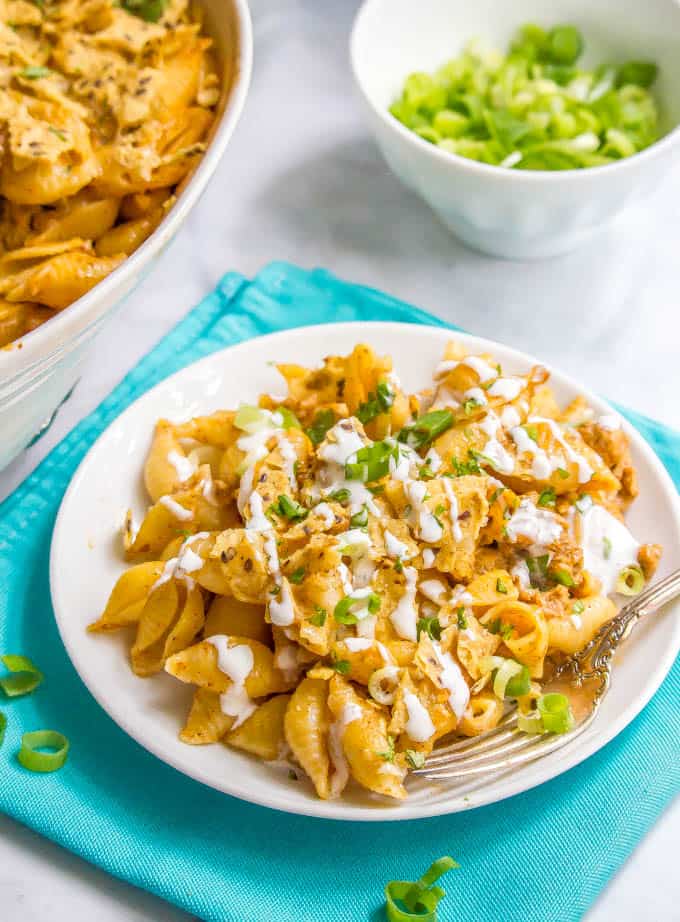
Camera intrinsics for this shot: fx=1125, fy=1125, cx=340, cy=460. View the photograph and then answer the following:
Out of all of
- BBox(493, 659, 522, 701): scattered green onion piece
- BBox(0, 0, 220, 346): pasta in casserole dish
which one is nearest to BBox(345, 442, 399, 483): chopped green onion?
BBox(493, 659, 522, 701): scattered green onion piece

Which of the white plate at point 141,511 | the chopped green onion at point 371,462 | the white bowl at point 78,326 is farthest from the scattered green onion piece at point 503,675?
the white bowl at point 78,326

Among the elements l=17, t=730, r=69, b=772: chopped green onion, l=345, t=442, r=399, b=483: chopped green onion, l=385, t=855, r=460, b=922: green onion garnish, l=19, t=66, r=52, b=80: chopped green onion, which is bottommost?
l=17, t=730, r=69, b=772: chopped green onion

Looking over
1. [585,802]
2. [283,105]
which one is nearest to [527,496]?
[585,802]

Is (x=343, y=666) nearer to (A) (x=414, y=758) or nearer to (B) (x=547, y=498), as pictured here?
(A) (x=414, y=758)

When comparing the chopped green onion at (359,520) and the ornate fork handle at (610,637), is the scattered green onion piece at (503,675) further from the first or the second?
the chopped green onion at (359,520)

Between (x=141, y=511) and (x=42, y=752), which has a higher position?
(x=141, y=511)

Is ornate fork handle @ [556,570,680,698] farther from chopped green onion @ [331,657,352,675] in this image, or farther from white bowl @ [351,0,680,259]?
white bowl @ [351,0,680,259]

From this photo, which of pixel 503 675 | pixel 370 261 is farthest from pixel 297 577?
pixel 370 261

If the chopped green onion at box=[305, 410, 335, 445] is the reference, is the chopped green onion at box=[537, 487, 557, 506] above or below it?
above
